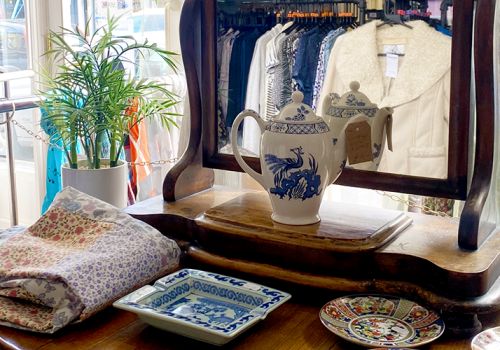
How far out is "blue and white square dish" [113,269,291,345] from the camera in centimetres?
96

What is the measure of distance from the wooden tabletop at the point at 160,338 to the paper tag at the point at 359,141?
0.29 m

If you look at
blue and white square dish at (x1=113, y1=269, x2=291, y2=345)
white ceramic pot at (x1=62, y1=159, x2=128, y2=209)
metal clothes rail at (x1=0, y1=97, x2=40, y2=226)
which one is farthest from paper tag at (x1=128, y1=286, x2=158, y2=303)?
metal clothes rail at (x1=0, y1=97, x2=40, y2=226)

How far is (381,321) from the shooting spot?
1023mm

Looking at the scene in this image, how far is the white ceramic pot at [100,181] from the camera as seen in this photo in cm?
201

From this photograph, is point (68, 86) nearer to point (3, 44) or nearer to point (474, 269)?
point (3, 44)

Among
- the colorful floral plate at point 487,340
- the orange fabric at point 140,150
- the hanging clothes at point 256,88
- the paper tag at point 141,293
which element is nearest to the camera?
the colorful floral plate at point 487,340

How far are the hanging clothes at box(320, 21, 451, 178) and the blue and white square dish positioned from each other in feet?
1.07

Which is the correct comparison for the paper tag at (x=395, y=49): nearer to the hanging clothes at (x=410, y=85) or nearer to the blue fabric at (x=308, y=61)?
the hanging clothes at (x=410, y=85)

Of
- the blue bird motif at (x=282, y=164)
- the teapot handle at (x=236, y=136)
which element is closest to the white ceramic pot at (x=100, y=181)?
the teapot handle at (x=236, y=136)

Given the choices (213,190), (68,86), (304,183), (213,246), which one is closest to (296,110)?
(304,183)

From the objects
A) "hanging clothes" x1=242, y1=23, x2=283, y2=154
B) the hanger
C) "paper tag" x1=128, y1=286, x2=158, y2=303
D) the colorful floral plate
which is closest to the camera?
the colorful floral plate

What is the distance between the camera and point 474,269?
3.32 ft

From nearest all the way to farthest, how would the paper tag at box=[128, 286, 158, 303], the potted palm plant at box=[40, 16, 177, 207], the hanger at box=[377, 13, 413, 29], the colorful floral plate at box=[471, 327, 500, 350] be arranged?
the colorful floral plate at box=[471, 327, 500, 350] → the paper tag at box=[128, 286, 158, 303] → the hanger at box=[377, 13, 413, 29] → the potted palm plant at box=[40, 16, 177, 207]

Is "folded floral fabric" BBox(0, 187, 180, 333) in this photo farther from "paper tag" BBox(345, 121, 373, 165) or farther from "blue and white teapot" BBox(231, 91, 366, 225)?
"paper tag" BBox(345, 121, 373, 165)
